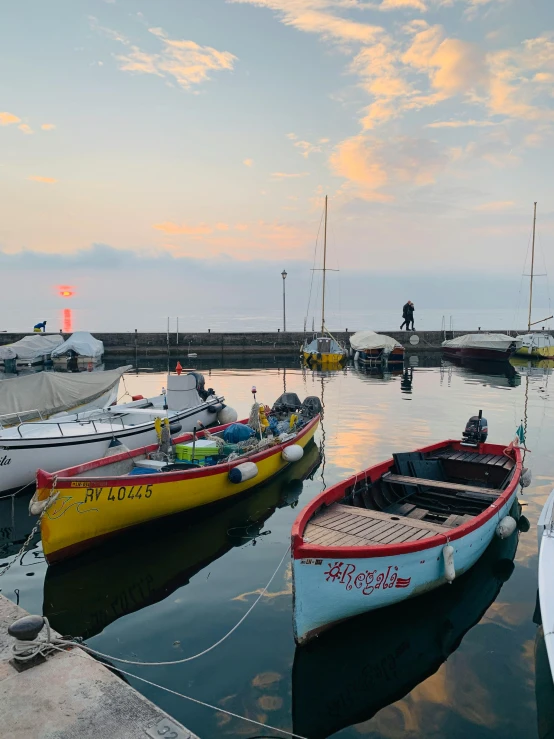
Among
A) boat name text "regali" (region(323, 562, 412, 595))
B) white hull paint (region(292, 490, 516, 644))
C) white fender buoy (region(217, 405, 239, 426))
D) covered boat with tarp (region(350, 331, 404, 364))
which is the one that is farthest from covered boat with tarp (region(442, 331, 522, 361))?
boat name text "regali" (region(323, 562, 412, 595))

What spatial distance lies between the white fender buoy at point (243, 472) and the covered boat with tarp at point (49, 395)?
6.55 meters

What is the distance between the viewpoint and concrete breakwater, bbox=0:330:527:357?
163ft

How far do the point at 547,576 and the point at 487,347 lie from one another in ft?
132

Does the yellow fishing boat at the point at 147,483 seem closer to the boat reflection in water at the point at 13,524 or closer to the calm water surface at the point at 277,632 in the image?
the calm water surface at the point at 277,632

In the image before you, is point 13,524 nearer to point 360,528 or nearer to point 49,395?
point 49,395

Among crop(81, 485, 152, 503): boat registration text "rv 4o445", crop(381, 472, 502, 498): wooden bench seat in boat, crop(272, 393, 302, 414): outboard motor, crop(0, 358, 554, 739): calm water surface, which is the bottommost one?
crop(0, 358, 554, 739): calm water surface

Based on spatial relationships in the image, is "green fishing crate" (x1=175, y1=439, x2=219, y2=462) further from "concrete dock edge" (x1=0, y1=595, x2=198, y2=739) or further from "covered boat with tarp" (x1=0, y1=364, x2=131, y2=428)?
"concrete dock edge" (x1=0, y1=595, x2=198, y2=739)

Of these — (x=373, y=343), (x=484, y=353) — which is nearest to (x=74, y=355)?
(x=373, y=343)

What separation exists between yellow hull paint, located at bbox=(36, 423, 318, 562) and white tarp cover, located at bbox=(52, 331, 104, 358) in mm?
33546

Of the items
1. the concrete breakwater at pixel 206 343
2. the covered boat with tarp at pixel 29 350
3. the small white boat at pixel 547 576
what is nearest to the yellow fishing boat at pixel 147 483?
the small white boat at pixel 547 576

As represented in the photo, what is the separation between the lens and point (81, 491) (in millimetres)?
9352

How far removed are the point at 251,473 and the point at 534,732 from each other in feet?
24.6

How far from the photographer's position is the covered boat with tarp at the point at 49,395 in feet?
50.3

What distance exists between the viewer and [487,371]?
129 ft
